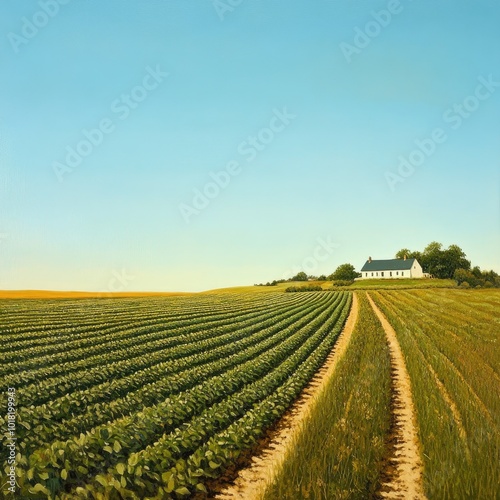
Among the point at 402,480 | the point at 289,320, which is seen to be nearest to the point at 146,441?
the point at 402,480

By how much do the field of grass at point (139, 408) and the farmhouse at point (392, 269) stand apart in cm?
10698

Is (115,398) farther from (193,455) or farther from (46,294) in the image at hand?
(46,294)

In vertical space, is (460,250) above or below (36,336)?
above

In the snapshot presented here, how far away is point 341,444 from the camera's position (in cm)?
870

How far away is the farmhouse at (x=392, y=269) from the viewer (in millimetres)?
124062

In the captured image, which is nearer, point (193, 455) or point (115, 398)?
point (193, 455)

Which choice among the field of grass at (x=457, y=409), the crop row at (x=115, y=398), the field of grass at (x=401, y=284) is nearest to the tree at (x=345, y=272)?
the field of grass at (x=401, y=284)

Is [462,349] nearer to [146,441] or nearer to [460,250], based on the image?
[146,441]

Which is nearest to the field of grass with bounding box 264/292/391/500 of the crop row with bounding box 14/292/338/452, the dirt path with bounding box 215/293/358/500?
the dirt path with bounding box 215/293/358/500

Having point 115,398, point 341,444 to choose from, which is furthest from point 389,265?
point 341,444

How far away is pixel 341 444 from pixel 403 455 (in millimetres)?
1558

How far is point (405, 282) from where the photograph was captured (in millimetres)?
109312

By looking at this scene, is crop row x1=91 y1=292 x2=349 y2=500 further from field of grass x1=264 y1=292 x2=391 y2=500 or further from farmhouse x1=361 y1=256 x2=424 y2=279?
farmhouse x1=361 y1=256 x2=424 y2=279

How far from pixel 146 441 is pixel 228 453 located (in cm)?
174
